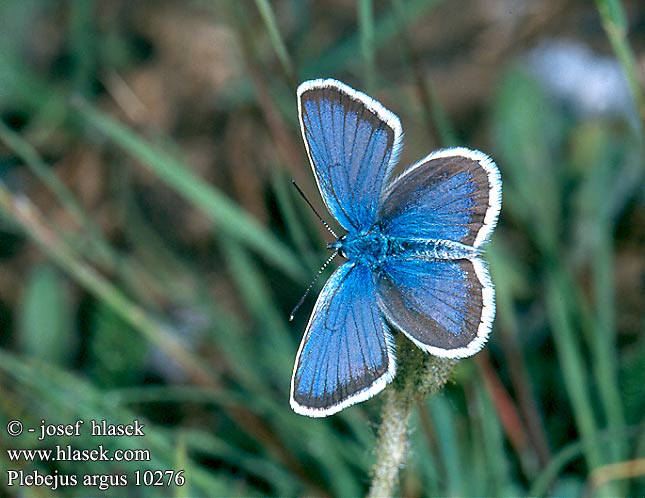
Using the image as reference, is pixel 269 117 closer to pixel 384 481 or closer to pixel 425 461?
pixel 425 461

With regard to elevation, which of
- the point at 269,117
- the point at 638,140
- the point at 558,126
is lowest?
the point at 269,117

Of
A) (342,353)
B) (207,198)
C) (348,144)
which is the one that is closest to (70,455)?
(207,198)

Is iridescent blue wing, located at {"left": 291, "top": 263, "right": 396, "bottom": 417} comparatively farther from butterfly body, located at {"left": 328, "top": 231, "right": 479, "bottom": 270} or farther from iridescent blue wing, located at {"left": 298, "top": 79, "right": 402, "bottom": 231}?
iridescent blue wing, located at {"left": 298, "top": 79, "right": 402, "bottom": 231}

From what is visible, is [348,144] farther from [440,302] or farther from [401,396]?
[401,396]

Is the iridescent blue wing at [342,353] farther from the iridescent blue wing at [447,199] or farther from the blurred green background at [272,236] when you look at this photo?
the blurred green background at [272,236]

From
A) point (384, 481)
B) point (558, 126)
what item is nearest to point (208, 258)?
point (558, 126)

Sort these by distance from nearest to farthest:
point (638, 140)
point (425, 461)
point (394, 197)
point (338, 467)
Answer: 1. point (394, 197)
2. point (425, 461)
3. point (338, 467)
4. point (638, 140)

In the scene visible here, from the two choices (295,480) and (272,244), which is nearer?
(295,480)

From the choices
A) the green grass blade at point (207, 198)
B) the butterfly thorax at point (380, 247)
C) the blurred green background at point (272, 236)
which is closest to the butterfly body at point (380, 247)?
the butterfly thorax at point (380, 247)
